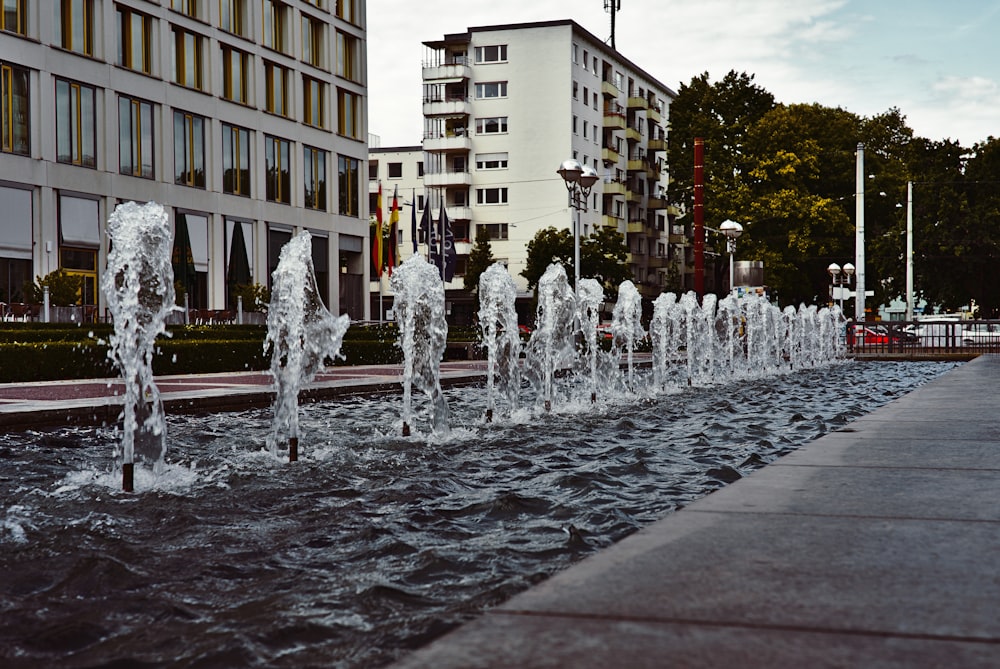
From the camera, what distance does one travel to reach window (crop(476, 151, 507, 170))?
2685 inches

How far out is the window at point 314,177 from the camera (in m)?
46.4

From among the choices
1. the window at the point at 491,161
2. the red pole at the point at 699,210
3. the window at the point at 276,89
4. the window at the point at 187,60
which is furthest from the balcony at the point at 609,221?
the red pole at the point at 699,210

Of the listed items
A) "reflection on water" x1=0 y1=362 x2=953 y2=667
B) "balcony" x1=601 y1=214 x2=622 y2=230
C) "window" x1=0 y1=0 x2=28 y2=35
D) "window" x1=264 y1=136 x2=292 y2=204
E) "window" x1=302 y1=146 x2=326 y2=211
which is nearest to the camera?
"reflection on water" x1=0 y1=362 x2=953 y2=667

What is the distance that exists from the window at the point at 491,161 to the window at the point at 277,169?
2450 centimetres

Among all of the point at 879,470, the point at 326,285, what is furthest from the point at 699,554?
the point at 326,285

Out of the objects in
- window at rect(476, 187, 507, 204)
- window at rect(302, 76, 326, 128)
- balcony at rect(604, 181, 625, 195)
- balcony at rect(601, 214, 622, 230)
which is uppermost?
window at rect(302, 76, 326, 128)

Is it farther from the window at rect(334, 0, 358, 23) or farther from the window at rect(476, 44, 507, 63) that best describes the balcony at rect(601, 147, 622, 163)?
the window at rect(334, 0, 358, 23)

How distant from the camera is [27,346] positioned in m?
17.8

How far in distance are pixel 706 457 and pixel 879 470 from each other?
409cm

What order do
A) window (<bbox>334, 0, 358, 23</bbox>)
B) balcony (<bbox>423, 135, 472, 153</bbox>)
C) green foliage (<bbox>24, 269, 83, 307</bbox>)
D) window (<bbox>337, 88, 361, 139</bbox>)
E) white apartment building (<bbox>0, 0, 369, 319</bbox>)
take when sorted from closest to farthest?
1. green foliage (<bbox>24, 269, 83, 307</bbox>)
2. white apartment building (<bbox>0, 0, 369, 319</bbox>)
3. window (<bbox>334, 0, 358, 23</bbox>)
4. window (<bbox>337, 88, 361, 139</bbox>)
5. balcony (<bbox>423, 135, 472, 153</bbox>)

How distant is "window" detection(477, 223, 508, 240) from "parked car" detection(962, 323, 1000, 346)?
35823 millimetres

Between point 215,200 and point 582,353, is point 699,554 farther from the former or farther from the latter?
point 215,200

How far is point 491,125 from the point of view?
6825cm

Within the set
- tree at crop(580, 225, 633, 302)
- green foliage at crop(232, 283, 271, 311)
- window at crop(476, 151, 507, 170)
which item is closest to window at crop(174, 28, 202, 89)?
green foliage at crop(232, 283, 271, 311)
